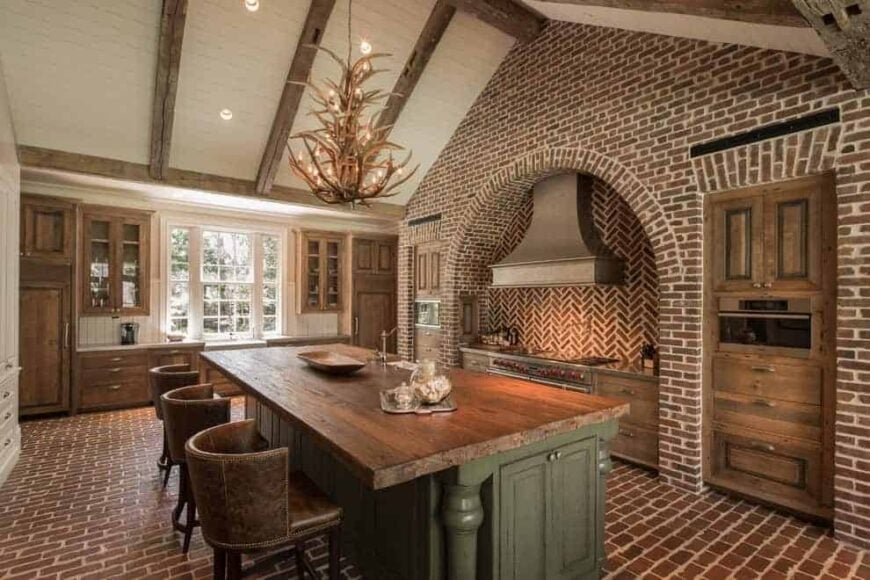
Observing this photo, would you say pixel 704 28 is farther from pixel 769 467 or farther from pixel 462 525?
pixel 462 525

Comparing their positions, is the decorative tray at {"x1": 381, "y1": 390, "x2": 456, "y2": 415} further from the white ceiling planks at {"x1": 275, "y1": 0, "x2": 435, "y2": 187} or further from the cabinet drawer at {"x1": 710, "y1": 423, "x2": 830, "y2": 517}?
the white ceiling planks at {"x1": 275, "y1": 0, "x2": 435, "y2": 187}

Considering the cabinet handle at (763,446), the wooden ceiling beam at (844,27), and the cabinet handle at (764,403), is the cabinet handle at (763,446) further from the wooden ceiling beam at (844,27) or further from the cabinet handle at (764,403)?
the wooden ceiling beam at (844,27)

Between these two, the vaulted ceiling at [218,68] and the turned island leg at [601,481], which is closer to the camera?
the turned island leg at [601,481]

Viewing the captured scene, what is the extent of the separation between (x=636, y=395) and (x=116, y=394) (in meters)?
6.22

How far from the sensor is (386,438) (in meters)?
1.85

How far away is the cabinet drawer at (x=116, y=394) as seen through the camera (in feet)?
18.8

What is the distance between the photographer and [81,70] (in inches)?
179

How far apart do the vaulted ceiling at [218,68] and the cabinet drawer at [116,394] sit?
2.66 metres

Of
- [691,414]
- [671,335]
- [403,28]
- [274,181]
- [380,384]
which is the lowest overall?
[691,414]

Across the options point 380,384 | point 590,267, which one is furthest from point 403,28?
point 380,384

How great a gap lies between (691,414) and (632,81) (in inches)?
116

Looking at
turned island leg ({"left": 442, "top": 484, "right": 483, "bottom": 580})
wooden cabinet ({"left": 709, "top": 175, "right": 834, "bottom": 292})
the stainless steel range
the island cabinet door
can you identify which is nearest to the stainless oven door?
the stainless steel range

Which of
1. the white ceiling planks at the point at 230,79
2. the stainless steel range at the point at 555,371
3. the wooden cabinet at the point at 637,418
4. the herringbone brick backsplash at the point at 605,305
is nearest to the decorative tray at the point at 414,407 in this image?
the wooden cabinet at the point at 637,418

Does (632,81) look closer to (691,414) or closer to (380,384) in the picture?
(691,414)
